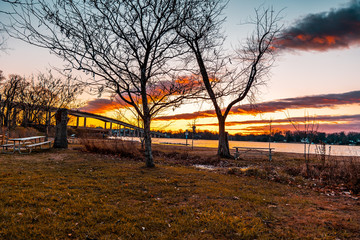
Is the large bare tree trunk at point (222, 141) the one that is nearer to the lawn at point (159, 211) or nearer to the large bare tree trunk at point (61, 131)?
the lawn at point (159, 211)

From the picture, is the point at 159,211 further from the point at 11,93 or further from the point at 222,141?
the point at 11,93

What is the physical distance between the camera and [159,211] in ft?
16.7

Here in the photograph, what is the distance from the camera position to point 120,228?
4082mm

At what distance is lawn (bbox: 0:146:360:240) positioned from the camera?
Answer: 4031 millimetres

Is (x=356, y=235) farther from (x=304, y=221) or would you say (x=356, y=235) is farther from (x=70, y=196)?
(x=70, y=196)

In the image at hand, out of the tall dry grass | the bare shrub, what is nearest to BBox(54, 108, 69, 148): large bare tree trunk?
the tall dry grass

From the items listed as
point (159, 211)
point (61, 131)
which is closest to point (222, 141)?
point (61, 131)

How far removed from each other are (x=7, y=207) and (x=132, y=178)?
413 centimetres

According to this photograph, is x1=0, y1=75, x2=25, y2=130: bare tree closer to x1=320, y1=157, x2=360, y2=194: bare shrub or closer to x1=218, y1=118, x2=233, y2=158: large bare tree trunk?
x1=218, y1=118, x2=233, y2=158: large bare tree trunk

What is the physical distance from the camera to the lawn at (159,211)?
4.03 m

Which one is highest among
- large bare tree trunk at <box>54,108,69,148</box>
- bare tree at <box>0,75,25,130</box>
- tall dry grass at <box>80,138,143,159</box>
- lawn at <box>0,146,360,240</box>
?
bare tree at <box>0,75,25,130</box>

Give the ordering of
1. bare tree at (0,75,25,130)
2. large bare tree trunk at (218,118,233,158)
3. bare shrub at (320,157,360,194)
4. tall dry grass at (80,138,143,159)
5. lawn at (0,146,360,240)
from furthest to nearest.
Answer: bare tree at (0,75,25,130) → large bare tree trunk at (218,118,233,158) → tall dry grass at (80,138,143,159) → bare shrub at (320,157,360,194) → lawn at (0,146,360,240)

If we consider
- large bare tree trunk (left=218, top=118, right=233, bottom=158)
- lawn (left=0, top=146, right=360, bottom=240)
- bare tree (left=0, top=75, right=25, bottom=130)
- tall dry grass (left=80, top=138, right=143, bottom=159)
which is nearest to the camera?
lawn (left=0, top=146, right=360, bottom=240)

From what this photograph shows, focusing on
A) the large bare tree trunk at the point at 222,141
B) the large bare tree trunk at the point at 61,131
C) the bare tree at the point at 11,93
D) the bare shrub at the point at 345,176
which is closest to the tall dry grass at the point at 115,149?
the large bare tree trunk at the point at 61,131
